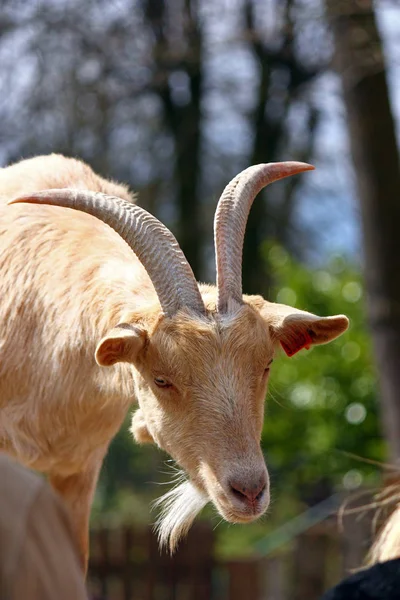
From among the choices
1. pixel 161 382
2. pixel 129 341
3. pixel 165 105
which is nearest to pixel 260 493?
pixel 161 382

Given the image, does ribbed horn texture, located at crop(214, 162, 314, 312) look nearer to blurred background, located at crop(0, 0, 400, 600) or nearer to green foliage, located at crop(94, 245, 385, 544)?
blurred background, located at crop(0, 0, 400, 600)

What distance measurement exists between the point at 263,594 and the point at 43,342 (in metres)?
8.38

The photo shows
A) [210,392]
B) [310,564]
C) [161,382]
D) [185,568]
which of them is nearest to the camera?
[210,392]

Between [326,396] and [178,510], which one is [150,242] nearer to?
[178,510]

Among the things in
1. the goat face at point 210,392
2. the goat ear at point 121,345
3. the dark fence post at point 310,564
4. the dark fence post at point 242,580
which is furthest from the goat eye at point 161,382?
the dark fence post at point 242,580

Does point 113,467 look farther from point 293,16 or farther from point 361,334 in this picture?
point 293,16

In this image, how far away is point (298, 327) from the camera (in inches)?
204

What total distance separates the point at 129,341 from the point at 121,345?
4cm

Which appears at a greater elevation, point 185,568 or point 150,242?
point 150,242

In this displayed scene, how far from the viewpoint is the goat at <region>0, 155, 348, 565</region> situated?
15.7 ft

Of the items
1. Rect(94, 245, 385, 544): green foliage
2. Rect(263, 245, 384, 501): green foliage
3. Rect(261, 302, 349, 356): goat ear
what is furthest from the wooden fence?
Rect(261, 302, 349, 356): goat ear

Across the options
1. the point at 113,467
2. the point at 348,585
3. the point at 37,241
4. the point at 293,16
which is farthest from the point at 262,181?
the point at 113,467

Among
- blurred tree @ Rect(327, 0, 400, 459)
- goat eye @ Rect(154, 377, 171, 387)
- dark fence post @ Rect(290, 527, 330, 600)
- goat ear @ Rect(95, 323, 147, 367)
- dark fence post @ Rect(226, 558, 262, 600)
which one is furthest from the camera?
dark fence post @ Rect(226, 558, 262, 600)

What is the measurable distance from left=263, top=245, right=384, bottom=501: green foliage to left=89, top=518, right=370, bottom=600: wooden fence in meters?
1.11
